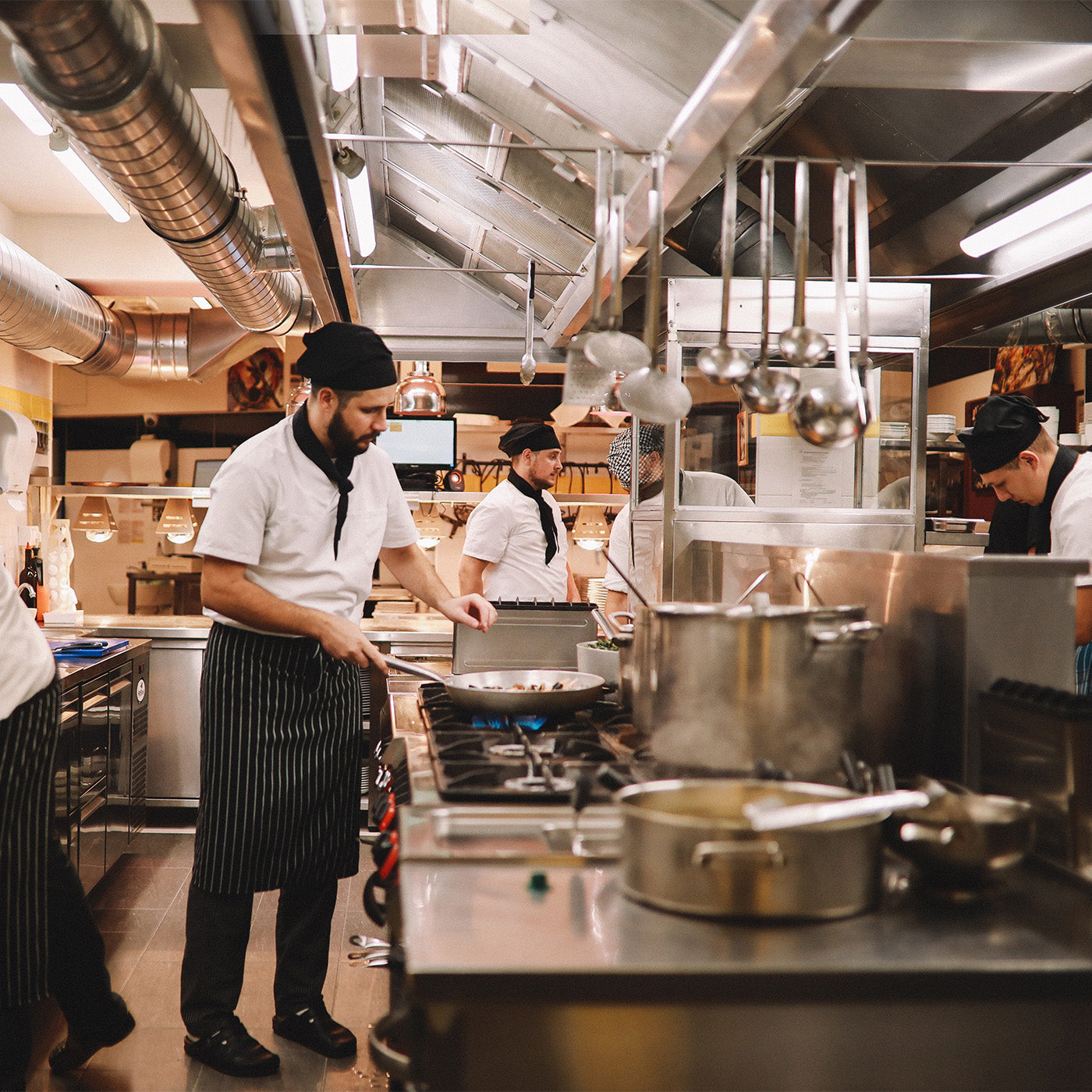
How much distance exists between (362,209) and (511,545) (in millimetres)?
1691

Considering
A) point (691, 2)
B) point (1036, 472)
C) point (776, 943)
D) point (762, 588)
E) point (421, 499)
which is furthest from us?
point (421, 499)

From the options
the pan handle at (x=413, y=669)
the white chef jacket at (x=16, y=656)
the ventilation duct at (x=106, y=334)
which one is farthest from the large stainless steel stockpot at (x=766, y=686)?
the ventilation duct at (x=106, y=334)

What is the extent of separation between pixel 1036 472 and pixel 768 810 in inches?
104

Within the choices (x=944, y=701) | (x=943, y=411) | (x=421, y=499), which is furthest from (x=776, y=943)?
(x=943, y=411)

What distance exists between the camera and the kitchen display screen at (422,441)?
218 inches

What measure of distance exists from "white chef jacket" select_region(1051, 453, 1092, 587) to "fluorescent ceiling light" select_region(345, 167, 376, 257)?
2.25 metres

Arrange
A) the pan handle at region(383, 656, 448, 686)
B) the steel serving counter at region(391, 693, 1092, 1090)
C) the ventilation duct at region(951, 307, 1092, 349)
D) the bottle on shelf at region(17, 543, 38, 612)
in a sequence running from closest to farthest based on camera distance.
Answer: the steel serving counter at region(391, 693, 1092, 1090) < the pan handle at region(383, 656, 448, 686) < the ventilation duct at region(951, 307, 1092, 349) < the bottle on shelf at region(17, 543, 38, 612)

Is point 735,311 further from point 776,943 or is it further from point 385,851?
point 776,943

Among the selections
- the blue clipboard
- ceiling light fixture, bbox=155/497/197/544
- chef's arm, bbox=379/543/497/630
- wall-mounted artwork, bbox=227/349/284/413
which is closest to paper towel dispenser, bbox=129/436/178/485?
wall-mounted artwork, bbox=227/349/284/413

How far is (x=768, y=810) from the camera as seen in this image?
3.43ft

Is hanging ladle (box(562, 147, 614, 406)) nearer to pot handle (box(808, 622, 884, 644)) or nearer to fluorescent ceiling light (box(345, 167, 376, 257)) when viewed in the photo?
pot handle (box(808, 622, 884, 644))

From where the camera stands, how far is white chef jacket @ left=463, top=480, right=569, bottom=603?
4.26 m

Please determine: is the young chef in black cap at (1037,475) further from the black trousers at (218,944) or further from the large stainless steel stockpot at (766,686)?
the black trousers at (218,944)

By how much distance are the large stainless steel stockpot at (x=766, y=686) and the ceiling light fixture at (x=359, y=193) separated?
1.75m
